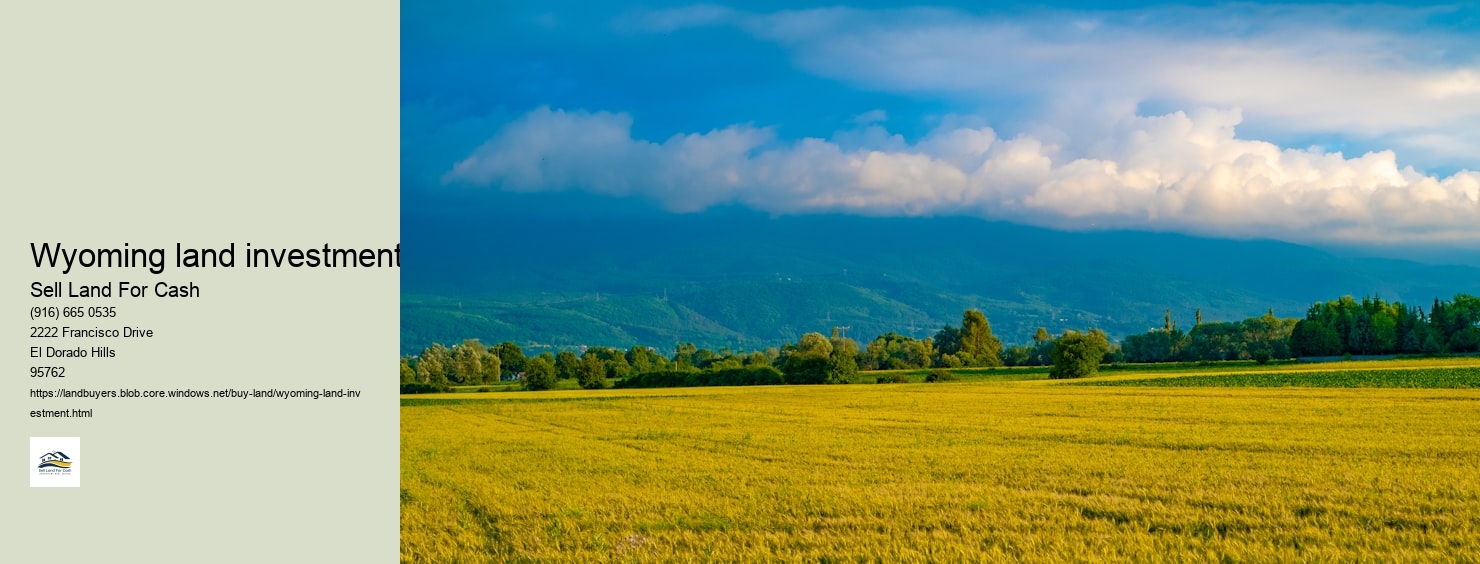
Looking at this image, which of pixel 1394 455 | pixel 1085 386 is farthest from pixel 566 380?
pixel 1394 455

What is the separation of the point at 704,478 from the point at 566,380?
101653 millimetres

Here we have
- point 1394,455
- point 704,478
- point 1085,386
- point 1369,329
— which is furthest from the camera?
point 1369,329

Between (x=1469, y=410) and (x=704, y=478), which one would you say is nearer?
(x=704, y=478)

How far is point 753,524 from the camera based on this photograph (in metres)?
16.8

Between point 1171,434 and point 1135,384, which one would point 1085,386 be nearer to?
point 1135,384

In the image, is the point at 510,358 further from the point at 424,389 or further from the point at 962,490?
the point at 962,490

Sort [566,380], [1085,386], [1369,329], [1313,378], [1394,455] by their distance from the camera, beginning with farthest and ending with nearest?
[1369,329]
[566,380]
[1085,386]
[1313,378]
[1394,455]

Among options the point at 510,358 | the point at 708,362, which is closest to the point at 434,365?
the point at 510,358

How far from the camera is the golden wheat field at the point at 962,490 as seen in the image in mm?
14547

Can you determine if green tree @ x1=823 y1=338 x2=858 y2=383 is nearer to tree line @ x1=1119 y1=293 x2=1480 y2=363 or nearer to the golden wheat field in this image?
tree line @ x1=1119 y1=293 x2=1480 y2=363
